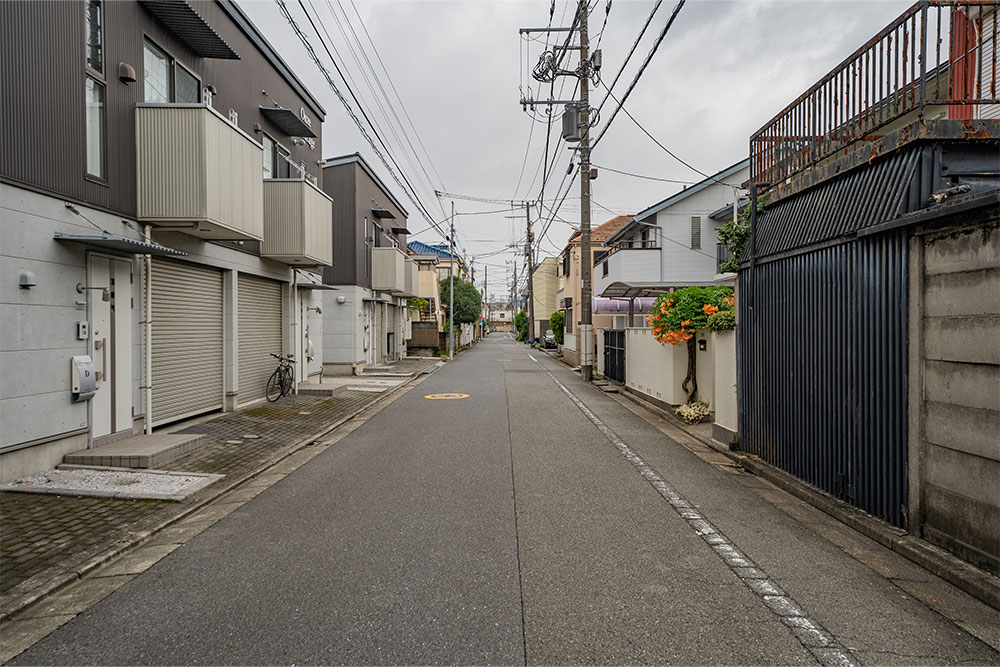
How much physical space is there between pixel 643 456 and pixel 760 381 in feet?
6.07

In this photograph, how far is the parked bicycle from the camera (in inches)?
515

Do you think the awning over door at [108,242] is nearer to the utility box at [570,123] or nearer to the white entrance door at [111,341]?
the white entrance door at [111,341]

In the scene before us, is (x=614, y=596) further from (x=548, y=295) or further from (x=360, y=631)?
(x=548, y=295)

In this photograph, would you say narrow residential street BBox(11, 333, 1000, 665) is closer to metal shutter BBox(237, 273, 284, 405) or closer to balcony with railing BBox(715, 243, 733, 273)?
balcony with railing BBox(715, 243, 733, 273)

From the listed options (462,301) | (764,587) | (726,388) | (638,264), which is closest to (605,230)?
Answer: (462,301)

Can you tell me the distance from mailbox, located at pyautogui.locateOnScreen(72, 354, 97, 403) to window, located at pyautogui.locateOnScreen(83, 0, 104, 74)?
3680mm

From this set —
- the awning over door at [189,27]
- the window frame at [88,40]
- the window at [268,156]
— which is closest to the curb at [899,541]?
the window frame at [88,40]

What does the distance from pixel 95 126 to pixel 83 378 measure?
10.6 ft

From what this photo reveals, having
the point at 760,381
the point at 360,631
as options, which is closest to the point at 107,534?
the point at 360,631

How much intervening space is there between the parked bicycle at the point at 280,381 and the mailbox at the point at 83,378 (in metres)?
6.06

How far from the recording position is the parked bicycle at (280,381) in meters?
13.1

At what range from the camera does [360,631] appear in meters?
3.18

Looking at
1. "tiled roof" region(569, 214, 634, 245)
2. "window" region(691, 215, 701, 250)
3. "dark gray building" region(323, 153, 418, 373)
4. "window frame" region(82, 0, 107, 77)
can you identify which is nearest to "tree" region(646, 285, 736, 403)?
"window frame" region(82, 0, 107, 77)

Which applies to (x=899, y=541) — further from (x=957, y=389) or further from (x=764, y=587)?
(x=764, y=587)
